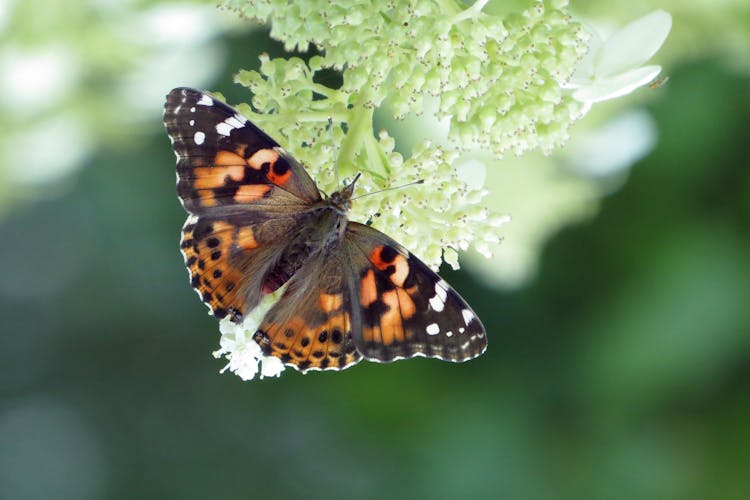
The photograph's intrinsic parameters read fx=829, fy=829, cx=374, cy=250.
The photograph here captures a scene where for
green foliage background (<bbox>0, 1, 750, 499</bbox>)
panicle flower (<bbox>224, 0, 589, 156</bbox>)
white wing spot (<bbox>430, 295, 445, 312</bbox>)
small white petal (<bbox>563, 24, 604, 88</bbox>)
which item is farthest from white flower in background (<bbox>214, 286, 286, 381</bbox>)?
green foliage background (<bbox>0, 1, 750, 499</bbox>)

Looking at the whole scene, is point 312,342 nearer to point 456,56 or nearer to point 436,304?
point 436,304

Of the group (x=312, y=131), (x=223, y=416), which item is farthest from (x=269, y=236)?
(x=223, y=416)

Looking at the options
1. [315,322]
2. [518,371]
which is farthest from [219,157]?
[518,371]

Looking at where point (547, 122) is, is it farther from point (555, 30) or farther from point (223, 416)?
point (223, 416)

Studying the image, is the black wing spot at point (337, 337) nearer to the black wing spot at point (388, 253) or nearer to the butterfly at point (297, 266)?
the butterfly at point (297, 266)

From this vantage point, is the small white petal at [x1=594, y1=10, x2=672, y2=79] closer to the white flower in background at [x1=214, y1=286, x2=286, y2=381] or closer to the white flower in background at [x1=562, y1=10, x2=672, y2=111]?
the white flower in background at [x1=562, y1=10, x2=672, y2=111]

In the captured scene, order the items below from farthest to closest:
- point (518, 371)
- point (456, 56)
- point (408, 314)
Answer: point (518, 371), point (408, 314), point (456, 56)

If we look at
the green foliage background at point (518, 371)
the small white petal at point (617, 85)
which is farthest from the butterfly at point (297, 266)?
the green foliage background at point (518, 371)
